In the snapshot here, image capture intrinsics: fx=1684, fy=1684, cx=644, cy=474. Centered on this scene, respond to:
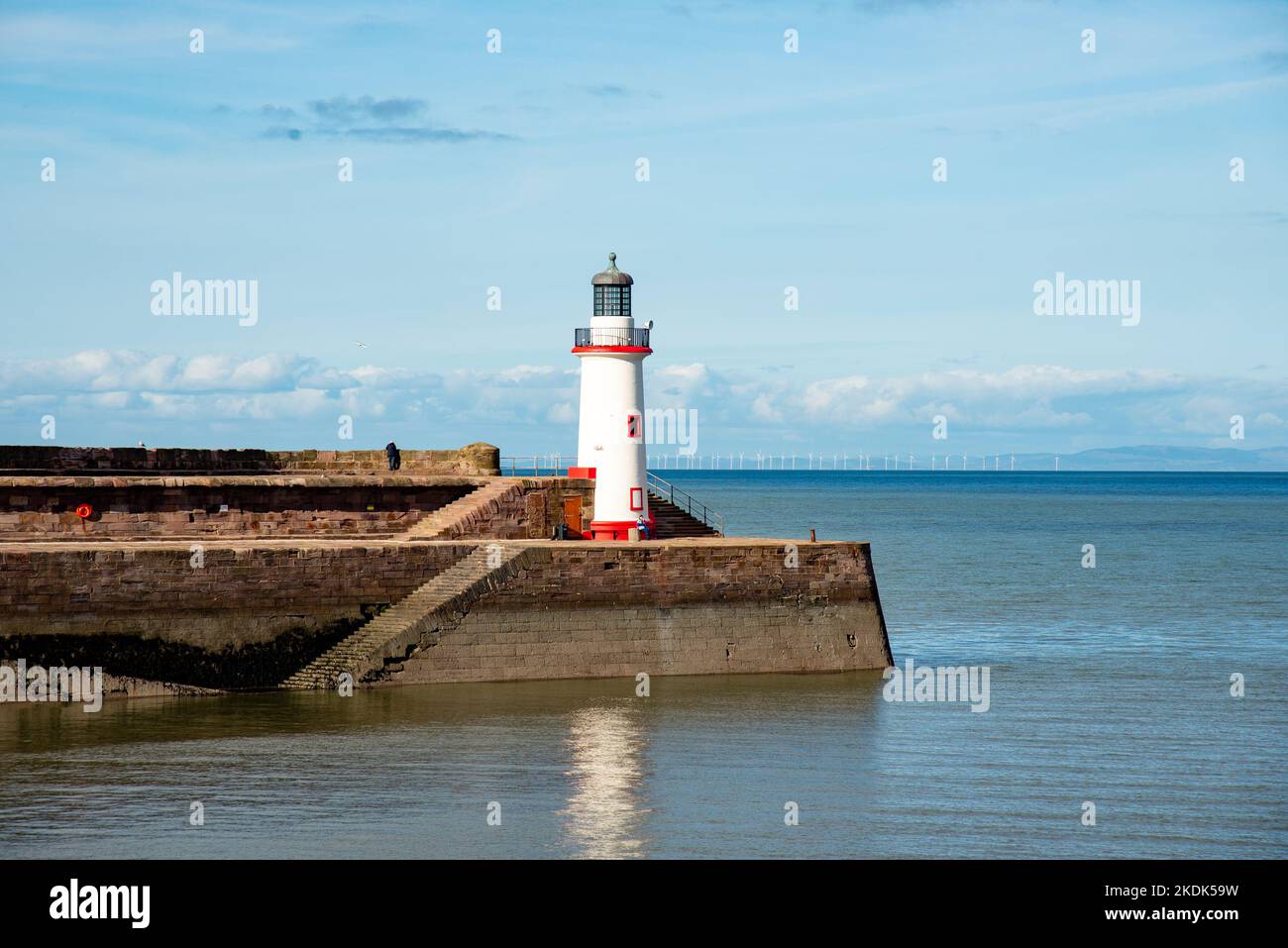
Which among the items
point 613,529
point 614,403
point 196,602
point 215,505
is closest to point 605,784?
point 196,602

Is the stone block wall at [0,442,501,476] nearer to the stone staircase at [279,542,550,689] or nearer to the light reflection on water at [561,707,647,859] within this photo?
the stone staircase at [279,542,550,689]

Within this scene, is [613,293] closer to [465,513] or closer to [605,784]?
[465,513]

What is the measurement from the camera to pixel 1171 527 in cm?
9194

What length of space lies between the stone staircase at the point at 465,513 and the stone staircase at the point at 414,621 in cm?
346

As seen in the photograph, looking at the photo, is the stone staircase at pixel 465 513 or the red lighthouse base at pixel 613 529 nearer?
the red lighthouse base at pixel 613 529

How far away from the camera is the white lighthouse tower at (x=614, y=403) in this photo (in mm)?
30750

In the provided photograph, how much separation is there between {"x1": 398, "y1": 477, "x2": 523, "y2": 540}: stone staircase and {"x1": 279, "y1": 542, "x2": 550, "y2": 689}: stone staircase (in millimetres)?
3461

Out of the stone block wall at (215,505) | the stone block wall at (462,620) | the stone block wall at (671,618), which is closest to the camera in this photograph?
the stone block wall at (462,620)

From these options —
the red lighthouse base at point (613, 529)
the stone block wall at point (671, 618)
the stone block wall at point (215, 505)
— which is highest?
the stone block wall at point (215, 505)

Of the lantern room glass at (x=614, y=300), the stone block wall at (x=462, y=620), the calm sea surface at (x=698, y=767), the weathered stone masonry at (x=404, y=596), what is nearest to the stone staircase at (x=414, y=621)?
the weathered stone masonry at (x=404, y=596)

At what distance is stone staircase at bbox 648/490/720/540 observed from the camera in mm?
32156

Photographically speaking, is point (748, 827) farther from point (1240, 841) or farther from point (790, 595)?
point (790, 595)

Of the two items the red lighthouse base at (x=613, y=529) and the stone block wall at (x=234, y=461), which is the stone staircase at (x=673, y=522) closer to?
the red lighthouse base at (x=613, y=529)

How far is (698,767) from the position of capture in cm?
2114
